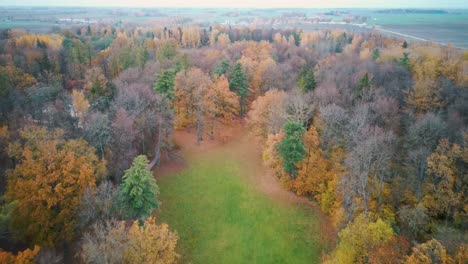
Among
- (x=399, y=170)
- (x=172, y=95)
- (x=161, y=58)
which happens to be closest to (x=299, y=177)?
(x=399, y=170)

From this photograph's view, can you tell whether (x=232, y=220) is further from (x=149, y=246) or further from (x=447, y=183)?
(x=447, y=183)

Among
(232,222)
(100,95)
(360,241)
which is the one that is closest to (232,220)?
(232,222)

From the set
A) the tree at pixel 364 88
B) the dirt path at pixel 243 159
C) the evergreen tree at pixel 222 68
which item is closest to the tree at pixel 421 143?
the dirt path at pixel 243 159

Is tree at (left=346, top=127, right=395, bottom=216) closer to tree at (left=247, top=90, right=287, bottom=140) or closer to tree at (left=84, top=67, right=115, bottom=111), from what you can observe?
tree at (left=247, top=90, right=287, bottom=140)

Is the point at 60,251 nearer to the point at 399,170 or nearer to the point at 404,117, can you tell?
the point at 399,170

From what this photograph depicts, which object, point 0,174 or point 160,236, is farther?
point 0,174

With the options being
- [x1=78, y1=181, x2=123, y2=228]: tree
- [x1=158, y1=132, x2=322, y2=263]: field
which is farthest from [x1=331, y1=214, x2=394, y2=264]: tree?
[x1=78, y1=181, x2=123, y2=228]: tree

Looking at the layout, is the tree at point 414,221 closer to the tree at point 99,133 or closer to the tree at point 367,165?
the tree at point 367,165
